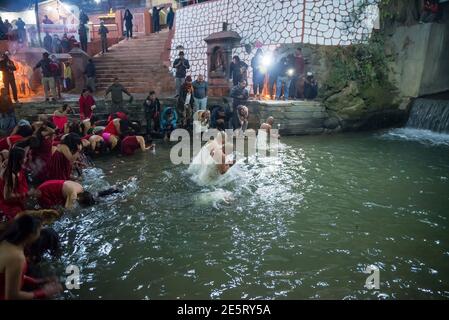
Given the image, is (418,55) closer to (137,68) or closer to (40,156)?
(137,68)

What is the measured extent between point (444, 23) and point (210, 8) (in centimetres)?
1172

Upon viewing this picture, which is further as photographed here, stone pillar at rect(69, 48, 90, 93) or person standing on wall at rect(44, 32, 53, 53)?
person standing on wall at rect(44, 32, 53, 53)

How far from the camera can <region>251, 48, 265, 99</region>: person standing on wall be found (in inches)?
615

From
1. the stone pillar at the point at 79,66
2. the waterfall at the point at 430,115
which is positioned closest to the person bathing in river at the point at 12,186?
the stone pillar at the point at 79,66

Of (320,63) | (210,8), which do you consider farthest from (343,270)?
(210,8)

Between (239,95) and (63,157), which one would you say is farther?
(239,95)

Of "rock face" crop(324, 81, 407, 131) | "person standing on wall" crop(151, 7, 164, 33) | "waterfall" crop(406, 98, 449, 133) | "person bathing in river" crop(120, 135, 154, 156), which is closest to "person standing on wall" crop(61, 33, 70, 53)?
"person standing on wall" crop(151, 7, 164, 33)

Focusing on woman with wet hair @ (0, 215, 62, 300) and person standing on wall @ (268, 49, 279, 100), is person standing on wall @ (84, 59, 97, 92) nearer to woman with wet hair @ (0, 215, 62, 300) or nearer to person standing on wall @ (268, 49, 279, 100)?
person standing on wall @ (268, 49, 279, 100)

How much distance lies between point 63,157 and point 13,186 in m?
1.68

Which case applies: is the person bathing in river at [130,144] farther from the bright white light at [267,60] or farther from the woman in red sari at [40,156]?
the bright white light at [267,60]

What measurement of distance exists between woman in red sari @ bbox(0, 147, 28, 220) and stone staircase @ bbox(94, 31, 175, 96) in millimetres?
12546

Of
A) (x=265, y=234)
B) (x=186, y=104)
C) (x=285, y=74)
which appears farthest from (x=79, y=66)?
(x=265, y=234)

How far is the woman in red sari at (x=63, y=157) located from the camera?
677 cm

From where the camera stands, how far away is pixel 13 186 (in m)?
5.25
